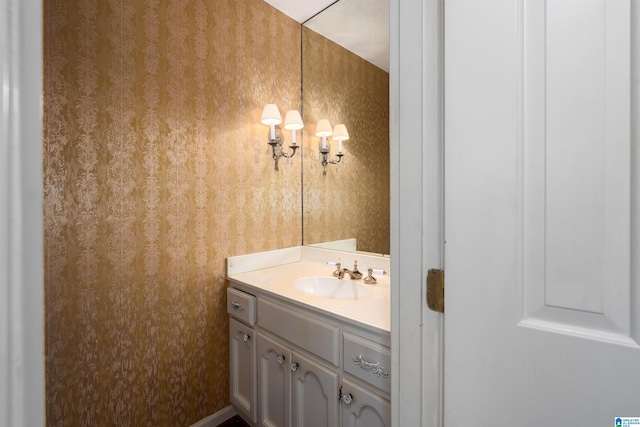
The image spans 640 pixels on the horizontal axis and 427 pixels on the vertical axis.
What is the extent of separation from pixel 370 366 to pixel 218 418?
3.71ft

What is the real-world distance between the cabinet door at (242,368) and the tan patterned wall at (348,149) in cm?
74

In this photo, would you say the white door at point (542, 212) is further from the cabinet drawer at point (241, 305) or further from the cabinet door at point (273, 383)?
the cabinet drawer at point (241, 305)

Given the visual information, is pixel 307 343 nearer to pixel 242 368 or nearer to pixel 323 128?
pixel 242 368

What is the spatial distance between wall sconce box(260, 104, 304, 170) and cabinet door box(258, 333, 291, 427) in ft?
3.55

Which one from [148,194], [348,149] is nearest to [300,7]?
[348,149]

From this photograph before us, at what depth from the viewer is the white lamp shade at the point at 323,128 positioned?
192 centimetres

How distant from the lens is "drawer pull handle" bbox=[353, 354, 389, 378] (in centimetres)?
98

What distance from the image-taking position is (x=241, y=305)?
62.1 inches

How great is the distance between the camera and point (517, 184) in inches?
22.2

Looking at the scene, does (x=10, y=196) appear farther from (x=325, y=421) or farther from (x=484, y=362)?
(x=325, y=421)

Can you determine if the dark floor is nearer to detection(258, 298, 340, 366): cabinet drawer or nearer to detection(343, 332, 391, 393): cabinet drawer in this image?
detection(258, 298, 340, 366): cabinet drawer

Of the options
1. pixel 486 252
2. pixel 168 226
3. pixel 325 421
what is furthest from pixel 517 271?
pixel 168 226

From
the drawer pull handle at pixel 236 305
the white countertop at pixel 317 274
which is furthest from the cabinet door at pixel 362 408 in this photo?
the drawer pull handle at pixel 236 305

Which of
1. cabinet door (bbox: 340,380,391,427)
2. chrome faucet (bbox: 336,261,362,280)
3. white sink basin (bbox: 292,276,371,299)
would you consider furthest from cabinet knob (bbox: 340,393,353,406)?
chrome faucet (bbox: 336,261,362,280)
